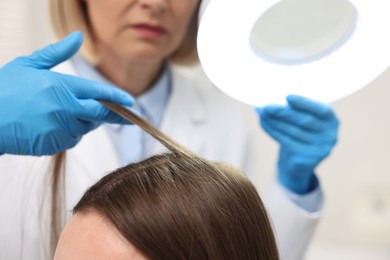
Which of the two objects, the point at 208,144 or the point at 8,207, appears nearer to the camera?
the point at 8,207

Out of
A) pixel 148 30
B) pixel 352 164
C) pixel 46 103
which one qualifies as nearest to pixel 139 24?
pixel 148 30

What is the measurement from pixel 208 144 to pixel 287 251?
0.92 feet

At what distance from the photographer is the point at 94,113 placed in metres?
0.89

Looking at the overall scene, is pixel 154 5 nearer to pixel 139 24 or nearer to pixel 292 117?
pixel 139 24

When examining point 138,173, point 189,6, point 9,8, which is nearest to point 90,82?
point 138,173

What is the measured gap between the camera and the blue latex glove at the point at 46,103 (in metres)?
0.85

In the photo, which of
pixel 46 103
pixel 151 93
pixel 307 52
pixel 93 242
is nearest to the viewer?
pixel 93 242

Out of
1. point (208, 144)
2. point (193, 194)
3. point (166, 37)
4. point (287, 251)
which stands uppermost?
point (166, 37)

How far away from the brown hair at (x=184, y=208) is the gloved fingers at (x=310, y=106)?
9.9 inches

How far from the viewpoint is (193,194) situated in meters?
0.71

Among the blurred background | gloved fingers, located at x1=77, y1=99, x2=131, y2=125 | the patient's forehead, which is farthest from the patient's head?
A: the blurred background

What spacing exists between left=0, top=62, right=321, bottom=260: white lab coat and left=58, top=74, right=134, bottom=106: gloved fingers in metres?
0.19

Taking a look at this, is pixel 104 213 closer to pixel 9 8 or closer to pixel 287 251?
pixel 287 251

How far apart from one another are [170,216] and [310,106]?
1.43 ft
